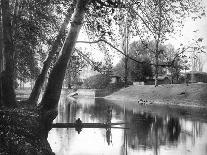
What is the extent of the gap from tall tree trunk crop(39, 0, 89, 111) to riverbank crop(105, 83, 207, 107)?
3378 cm

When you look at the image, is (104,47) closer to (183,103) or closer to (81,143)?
(81,143)

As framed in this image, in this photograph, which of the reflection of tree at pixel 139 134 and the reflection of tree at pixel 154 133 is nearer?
the reflection of tree at pixel 139 134

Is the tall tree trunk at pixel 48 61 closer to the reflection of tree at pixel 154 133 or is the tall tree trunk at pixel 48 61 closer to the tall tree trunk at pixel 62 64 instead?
the tall tree trunk at pixel 62 64

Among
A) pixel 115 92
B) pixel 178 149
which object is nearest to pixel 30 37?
pixel 178 149

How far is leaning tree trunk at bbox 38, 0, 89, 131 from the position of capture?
1027cm

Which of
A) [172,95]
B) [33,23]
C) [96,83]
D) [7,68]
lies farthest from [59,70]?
[96,83]

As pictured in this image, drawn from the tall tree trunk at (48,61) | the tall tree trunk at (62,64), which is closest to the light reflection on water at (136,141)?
the tall tree trunk at (48,61)

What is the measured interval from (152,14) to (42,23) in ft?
→ 21.6

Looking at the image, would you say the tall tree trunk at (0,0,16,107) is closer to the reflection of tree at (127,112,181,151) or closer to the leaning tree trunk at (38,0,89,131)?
the leaning tree trunk at (38,0,89,131)

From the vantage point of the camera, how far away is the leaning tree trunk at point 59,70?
10.3 metres

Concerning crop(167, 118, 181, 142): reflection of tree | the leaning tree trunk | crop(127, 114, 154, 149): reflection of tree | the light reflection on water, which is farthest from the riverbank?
the leaning tree trunk

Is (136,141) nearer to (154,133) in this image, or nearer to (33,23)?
(154,133)

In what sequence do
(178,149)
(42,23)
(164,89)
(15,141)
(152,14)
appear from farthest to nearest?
1. (164,89)
2. (178,149)
3. (42,23)
4. (152,14)
5. (15,141)

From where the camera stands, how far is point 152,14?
416 inches
